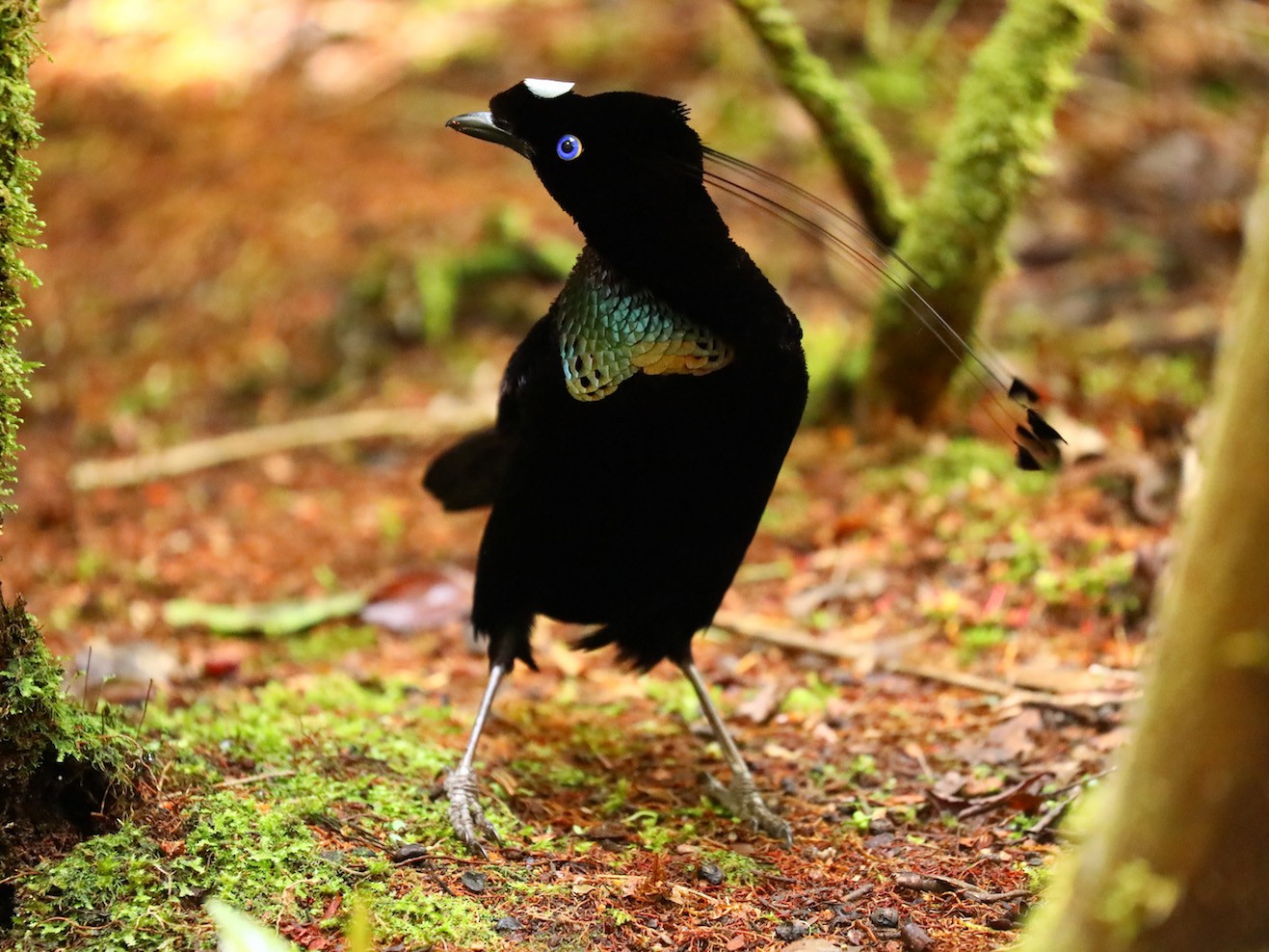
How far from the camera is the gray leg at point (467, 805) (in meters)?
2.74

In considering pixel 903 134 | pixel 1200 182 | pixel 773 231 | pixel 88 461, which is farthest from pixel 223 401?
pixel 1200 182

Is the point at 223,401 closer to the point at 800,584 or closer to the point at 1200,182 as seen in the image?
the point at 800,584

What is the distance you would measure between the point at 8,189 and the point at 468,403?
14.4 ft

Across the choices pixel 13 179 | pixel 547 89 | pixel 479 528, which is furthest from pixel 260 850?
pixel 479 528

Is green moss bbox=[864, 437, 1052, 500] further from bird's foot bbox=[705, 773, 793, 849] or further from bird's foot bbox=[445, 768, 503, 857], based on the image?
bird's foot bbox=[445, 768, 503, 857]

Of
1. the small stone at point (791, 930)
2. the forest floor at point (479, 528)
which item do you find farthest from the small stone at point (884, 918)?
the small stone at point (791, 930)

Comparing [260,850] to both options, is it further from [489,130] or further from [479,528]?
[479,528]

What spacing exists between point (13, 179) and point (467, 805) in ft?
5.44

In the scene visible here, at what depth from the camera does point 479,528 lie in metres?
5.59

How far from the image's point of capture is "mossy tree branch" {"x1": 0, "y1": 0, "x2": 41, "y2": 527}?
212 cm

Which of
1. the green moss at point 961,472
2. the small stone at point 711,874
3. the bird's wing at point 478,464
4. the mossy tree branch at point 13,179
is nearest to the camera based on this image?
the mossy tree branch at point 13,179

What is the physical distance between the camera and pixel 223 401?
677 centimetres

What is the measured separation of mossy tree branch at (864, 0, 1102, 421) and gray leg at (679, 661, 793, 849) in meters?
1.95

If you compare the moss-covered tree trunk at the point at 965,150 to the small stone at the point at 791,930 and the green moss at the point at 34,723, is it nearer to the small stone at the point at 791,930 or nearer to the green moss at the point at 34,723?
the small stone at the point at 791,930
